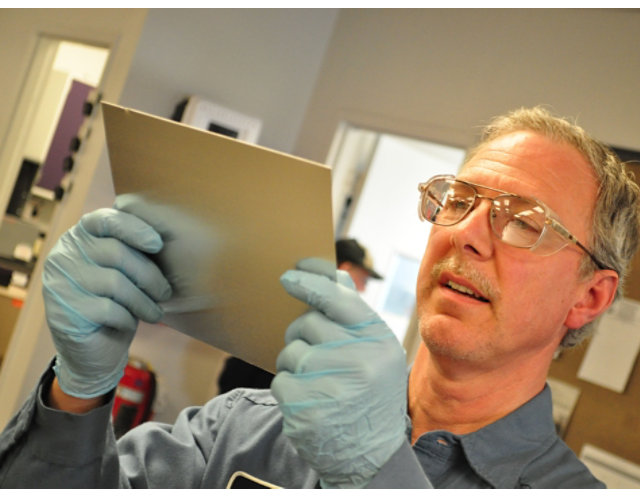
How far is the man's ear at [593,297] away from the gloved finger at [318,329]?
0.64m

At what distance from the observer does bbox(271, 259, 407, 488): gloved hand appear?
930 mm

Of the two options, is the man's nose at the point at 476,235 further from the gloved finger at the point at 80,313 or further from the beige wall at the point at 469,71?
the beige wall at the point at 469,71

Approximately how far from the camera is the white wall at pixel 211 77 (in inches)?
131

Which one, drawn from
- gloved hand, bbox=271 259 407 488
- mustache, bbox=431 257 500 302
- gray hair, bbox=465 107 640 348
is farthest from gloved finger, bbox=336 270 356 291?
gray hair, bbox=465 107 640 348

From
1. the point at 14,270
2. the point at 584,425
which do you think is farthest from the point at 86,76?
the point at 584,425

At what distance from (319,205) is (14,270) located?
3.81m

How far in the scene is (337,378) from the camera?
933 mm

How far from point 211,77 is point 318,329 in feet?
9.56

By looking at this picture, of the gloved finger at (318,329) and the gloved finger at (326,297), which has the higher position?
the gloved finger at (326,297)

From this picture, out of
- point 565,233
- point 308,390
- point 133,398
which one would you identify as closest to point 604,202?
point 565,233

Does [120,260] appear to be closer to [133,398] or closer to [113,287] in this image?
[113,287]

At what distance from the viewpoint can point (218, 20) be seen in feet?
11.8

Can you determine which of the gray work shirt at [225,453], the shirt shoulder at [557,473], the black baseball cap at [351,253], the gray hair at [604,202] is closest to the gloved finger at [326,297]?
the gray work shirt at [225,453]

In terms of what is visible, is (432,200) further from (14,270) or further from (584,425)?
(14,270)
